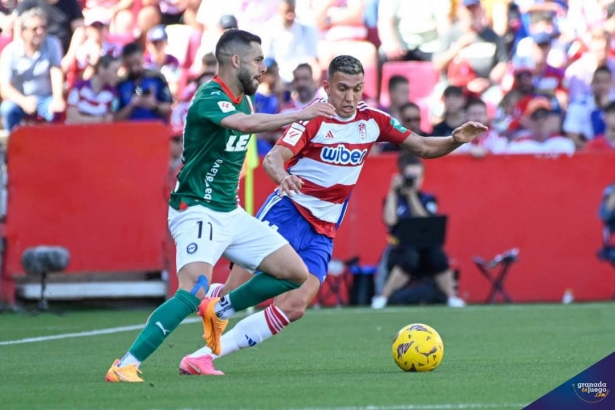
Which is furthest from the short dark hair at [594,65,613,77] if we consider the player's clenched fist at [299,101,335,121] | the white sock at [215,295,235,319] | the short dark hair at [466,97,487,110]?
the player's clenched fist at [299,101,335,121]

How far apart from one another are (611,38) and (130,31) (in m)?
7.55

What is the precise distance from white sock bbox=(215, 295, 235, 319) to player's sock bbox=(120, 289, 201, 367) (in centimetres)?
67

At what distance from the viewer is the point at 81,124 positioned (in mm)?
15578

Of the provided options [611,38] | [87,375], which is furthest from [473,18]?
[87,375]

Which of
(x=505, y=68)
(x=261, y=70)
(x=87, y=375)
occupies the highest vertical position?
(x=505, y=68)

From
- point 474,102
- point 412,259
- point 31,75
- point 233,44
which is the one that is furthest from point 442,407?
point 31,75

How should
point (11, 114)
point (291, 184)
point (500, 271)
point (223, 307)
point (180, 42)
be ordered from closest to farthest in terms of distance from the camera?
→ 1. point (291, 184)
2. point (223, 307)
3. point (500, 271)
4. point (11, 114)
5. point (180, 42)

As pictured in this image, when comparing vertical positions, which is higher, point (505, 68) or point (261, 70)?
point (505, 68)

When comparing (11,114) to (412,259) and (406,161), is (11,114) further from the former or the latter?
(412,259)

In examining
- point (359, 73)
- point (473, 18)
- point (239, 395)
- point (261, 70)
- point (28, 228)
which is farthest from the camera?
point (473, 18)

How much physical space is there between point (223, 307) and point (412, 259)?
7511 mm

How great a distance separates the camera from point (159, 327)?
7285mm

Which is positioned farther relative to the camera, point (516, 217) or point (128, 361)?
point (516, 217)

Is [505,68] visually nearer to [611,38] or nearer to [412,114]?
[611,38]
